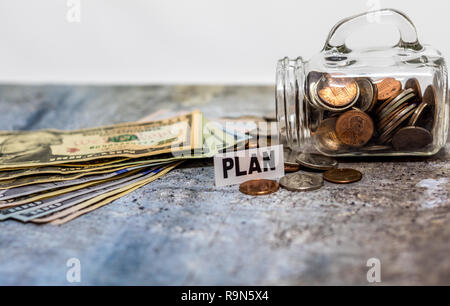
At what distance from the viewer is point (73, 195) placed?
1.10 meters

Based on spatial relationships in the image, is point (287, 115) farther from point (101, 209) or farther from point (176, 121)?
point (101, 209)

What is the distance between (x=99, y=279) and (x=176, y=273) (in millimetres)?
126

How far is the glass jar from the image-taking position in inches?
43.4

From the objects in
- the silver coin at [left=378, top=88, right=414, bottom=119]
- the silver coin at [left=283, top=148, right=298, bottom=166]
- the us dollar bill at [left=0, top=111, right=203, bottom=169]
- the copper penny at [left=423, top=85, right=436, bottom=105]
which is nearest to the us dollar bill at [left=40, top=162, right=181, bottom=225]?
the us dollar bill at [left=0, top=111, right=203, bottom=169]

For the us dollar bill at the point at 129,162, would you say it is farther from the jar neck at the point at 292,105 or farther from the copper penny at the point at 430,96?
the copper penny at the point at 430,96

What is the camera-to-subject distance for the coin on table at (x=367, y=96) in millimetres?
1096

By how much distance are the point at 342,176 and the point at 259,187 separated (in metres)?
0.19

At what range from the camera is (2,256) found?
89 cm

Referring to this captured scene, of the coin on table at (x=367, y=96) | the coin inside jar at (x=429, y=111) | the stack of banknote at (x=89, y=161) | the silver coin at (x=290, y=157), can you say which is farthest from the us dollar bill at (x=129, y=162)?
the coin inside jar at (x=429, y=111)

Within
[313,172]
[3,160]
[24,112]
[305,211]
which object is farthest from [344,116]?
[24,112]

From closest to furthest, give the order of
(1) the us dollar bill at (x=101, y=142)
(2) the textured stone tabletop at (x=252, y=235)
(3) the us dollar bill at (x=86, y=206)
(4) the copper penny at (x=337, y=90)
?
(2) the textured stone tabletop at (x=252, y=235), (3) the us dollar bill at (x=86, y=206), (4) the copper penny at (x=337, y=90), (1) the us dollar bill at (x=101, y=142)

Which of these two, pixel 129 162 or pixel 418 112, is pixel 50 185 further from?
pixel 418 112

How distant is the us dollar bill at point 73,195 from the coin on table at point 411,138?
578 mm

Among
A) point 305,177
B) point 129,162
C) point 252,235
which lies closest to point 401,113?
point 305,177
